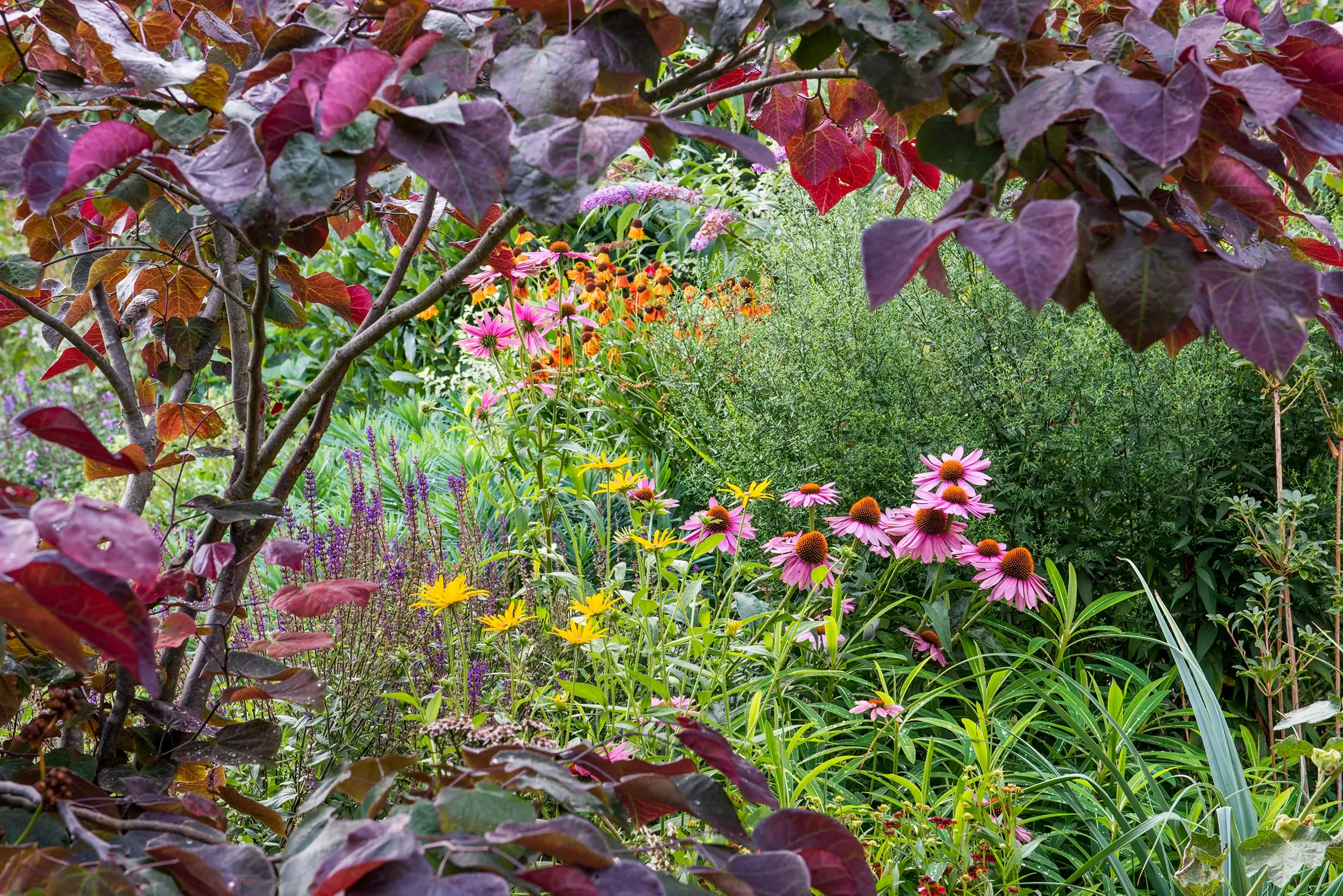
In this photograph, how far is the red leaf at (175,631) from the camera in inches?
40.9

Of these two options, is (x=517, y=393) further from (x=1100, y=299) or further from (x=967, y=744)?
(x=1100, y=299)

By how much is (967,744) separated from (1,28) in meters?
A: 2.04

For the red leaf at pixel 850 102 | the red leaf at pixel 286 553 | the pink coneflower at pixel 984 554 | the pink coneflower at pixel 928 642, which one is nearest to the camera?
the red leaf at pixel 286 553

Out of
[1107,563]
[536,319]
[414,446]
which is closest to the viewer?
[1107,563]

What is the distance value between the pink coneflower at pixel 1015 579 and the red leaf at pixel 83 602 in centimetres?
177

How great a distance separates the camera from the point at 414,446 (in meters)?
4.38

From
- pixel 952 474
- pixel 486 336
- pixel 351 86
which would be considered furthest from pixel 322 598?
pixel 486 336

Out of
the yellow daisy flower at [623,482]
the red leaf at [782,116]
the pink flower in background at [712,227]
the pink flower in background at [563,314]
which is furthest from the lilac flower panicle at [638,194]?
the red leaf at [782,116]

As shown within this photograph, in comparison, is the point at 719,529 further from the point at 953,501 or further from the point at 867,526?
the point at 953,501

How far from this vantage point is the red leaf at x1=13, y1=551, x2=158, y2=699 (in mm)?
612

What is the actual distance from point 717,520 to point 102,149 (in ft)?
4.85

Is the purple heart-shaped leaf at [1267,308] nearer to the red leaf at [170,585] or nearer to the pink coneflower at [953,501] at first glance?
the red leaf at [170,585]

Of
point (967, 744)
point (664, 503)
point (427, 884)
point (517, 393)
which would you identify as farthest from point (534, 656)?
point (427, 884)

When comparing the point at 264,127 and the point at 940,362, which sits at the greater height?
the point at 264,127
